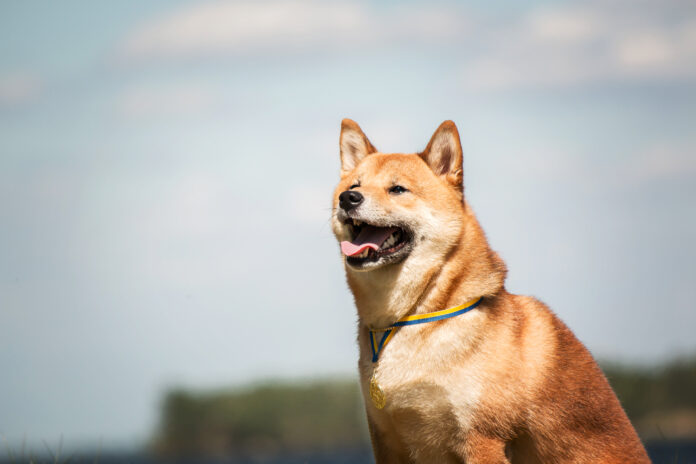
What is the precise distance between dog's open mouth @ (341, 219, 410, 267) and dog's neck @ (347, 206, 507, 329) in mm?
102

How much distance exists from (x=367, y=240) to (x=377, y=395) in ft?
3.41

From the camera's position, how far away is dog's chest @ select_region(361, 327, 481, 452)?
4422mm

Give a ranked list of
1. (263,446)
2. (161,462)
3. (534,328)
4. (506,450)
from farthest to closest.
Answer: (263,446), (161,462), (534,328), (506,450)

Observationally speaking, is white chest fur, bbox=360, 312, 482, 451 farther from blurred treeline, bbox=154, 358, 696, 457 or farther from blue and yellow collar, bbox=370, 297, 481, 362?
blurred treeline, bbox=154, 358, 696, 457

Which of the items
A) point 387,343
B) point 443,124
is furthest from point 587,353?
point 443,124

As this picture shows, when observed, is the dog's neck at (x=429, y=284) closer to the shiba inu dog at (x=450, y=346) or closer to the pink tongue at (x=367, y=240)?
the shiba inu dog at (x=450, y=346)

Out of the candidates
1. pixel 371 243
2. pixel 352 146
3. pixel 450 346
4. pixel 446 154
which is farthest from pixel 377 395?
pixel 352 146

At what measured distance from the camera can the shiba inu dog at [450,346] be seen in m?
4.46

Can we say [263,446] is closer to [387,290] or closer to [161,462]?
[161,462]

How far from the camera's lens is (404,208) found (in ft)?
15.7

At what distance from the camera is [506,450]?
14.9ft

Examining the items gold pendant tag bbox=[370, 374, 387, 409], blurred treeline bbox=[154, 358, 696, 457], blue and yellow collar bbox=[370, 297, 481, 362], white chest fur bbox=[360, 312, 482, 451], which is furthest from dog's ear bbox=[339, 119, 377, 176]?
blurred treeline bbox=[154, 358, 696, 457]

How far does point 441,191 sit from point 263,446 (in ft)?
175

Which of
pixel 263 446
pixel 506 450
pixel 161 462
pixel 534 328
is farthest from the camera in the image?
pixel 263 446
